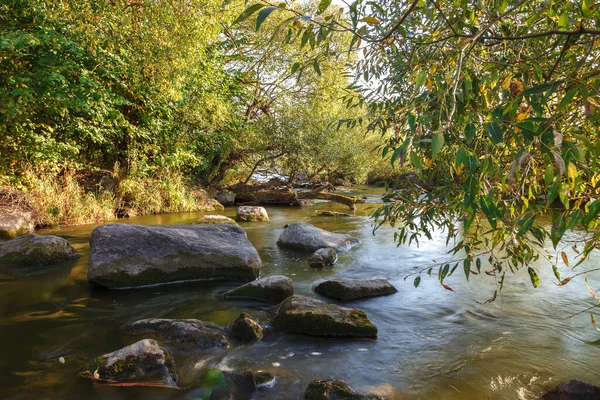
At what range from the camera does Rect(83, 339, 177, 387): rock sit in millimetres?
3469

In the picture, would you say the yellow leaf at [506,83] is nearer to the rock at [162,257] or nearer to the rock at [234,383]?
the rock at [234,383]

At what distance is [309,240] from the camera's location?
9211 mm

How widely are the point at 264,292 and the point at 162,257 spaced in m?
2.00

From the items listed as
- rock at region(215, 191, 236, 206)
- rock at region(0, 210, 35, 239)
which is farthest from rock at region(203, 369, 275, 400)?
rock at region(215, 191, 236, 206)

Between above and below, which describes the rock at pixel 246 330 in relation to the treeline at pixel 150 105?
below

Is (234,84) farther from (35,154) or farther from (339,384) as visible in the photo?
(339,384)

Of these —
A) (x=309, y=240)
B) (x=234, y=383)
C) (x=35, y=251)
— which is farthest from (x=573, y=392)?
(x=35, y=251)

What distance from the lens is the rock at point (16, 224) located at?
8992 mm

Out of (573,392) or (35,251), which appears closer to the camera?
(573,392)

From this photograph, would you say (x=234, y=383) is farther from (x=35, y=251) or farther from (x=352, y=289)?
(x=35, y=251)

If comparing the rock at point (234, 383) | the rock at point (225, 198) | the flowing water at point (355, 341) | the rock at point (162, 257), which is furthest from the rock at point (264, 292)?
the rock at point (225, 198)

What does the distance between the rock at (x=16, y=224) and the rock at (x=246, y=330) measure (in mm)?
7757

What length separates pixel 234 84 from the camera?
60.1ft

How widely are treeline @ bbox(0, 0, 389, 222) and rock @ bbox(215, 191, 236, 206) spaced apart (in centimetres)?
101
